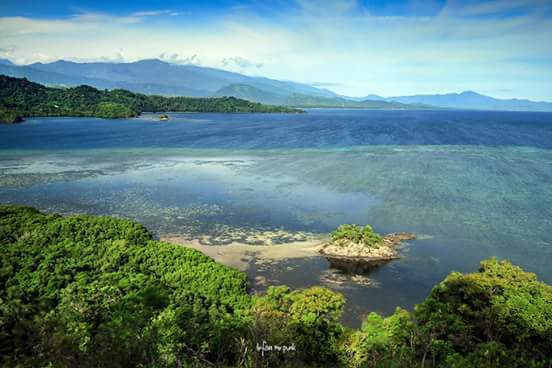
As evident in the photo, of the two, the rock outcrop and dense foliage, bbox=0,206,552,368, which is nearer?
dense foliage, bbox=0,206,552,368

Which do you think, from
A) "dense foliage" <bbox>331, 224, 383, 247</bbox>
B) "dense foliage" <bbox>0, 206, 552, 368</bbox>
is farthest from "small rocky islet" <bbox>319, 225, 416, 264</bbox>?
"dense foliage" <bbox>0, 206, 552, 368</bbox>

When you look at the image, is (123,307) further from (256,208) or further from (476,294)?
(256,208)

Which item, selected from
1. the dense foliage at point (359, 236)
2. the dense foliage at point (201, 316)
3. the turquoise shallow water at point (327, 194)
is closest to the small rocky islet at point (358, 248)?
the dense foliage at point (359, 236)

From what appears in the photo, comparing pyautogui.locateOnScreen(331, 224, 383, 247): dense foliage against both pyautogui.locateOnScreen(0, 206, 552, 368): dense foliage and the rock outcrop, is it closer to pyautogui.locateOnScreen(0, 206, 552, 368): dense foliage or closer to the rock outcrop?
the rock outcrop

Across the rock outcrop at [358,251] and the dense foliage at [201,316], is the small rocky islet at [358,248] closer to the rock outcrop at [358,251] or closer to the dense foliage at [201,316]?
the rock outcrop at [358,251]

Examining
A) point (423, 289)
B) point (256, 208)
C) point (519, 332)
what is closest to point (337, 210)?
point (256, 208)

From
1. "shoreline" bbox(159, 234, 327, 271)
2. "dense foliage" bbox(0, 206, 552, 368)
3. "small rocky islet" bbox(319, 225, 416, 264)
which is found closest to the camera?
"dense foliage" bbox(0, 206, 552, 368)

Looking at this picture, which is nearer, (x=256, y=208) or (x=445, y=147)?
(x=256, y=208)
